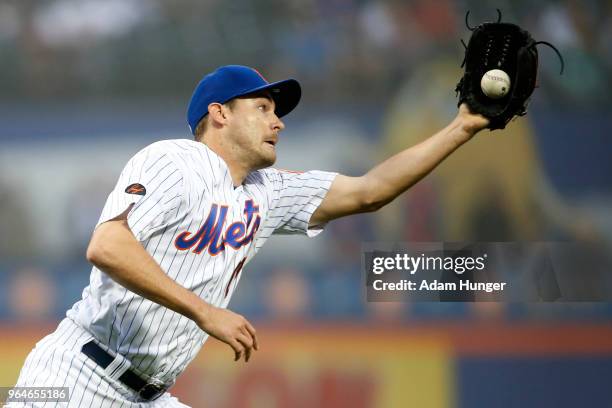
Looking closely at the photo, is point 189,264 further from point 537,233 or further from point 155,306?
point 537,233

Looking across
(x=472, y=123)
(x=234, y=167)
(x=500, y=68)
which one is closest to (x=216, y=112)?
(x=234, y=167)

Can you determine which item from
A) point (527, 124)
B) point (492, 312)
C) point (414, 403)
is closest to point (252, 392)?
point (414, 403)

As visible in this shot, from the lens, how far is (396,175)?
300cm

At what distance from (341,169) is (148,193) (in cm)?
345

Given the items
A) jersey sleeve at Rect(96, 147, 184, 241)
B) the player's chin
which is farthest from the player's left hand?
jersey sleeve at Rect(96, 147, 184, 241)

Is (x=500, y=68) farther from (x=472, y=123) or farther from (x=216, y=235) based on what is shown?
(x=216, y=235)

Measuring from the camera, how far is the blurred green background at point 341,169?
5414mm

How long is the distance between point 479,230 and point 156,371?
345 cm

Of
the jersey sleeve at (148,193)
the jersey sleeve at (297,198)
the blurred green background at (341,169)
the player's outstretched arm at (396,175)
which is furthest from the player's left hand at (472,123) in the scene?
the blurred green background at (341,169)

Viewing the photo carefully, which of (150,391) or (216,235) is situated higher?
(216,235)

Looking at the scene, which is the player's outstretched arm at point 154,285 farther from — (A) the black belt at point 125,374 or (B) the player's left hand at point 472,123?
(B) the player's left hand at point 472,123

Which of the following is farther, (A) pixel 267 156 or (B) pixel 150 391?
(A) pixel 267 156

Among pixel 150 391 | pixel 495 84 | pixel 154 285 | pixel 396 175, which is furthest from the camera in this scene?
pixel 396 175

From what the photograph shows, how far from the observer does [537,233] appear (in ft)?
18.6
